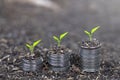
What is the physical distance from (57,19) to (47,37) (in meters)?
1.34

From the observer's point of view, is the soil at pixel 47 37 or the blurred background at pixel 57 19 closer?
the soil at pixel 47 37

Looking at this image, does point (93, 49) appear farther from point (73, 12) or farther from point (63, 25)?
point (73, 12)

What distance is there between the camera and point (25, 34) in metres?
4.44

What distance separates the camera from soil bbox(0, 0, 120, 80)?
273 centimetres

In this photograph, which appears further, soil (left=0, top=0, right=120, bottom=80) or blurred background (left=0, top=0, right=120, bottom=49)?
blurred background (left=0, top=0, right=120, bottom=49)

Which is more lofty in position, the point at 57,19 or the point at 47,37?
the point at 57,19

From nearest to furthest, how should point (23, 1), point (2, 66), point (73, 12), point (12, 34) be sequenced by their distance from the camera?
point (2, 66)
point (12, 34)
point (73, 12)
point (23, 1)

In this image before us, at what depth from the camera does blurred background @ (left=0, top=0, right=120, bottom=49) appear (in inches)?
174

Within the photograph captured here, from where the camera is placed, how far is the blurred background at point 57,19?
14.5 feet

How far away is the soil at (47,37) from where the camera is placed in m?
2.73

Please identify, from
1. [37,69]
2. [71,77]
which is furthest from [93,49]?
[37,69]

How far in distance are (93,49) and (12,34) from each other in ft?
6.78

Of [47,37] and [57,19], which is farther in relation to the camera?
[57,19]

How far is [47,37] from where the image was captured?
14.1ft
